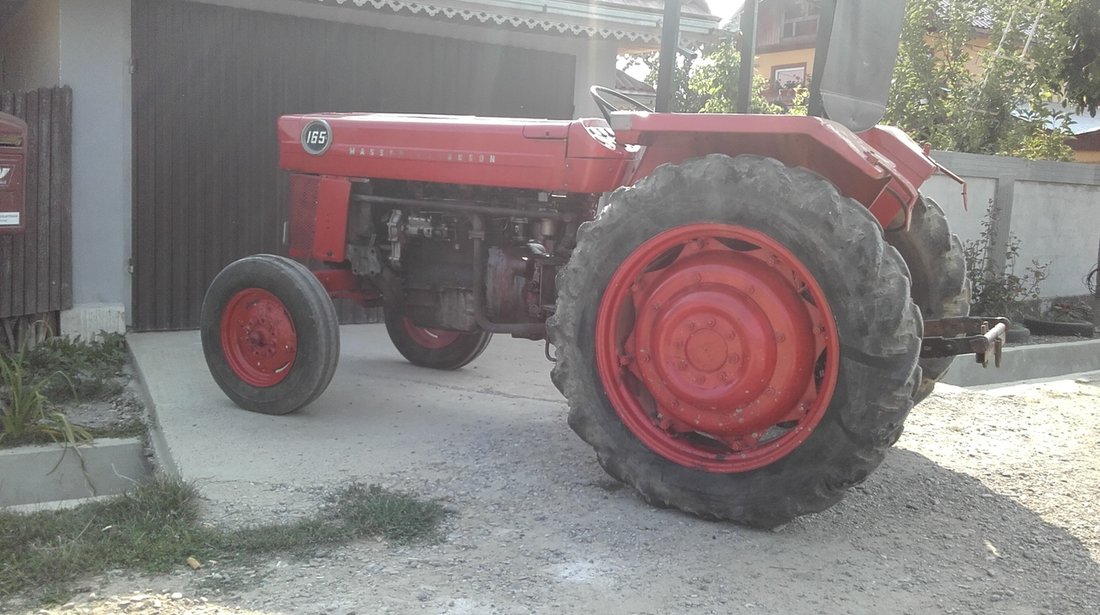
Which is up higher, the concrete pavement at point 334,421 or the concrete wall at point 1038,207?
the concrete wall at point 1038,207

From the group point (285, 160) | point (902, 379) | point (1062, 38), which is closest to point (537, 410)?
point (285, 160)

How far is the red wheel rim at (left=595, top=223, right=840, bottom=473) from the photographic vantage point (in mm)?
3600

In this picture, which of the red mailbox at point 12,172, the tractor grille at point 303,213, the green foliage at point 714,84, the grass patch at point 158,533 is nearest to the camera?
the grass patch at point 158,533

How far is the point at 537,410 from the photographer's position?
536cm

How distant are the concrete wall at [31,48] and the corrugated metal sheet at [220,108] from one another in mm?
612

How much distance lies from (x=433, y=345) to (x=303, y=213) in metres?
1.25

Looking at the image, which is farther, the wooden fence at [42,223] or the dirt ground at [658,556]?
the wooden fence at [42,223]

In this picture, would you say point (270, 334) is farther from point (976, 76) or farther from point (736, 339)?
point (976, 76)

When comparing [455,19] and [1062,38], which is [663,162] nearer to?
[455,19]

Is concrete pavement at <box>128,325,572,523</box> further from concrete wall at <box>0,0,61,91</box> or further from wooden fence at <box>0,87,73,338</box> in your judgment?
concrete wall at <box>0,0,61,91</box>

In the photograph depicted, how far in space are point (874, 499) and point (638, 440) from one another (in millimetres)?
1045

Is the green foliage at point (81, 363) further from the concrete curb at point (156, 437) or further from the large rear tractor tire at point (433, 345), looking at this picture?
the large rear tractor tire at point (433, 345)

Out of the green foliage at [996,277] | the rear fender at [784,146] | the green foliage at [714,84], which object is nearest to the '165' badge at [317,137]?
the rear fender at [784,146]

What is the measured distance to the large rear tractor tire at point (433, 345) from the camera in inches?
245
